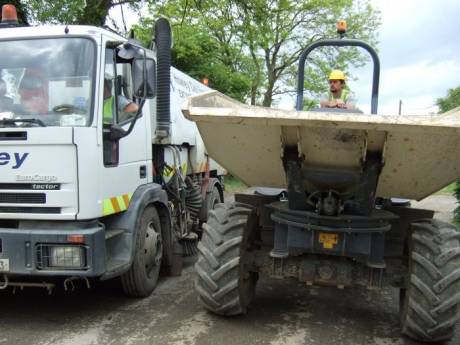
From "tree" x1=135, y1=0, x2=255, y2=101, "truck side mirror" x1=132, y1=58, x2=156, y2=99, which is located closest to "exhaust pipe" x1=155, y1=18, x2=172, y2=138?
"truck side mirror" x1=132, y1=58, x2=156, y2=99

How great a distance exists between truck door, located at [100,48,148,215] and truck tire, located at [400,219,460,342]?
2651 mm

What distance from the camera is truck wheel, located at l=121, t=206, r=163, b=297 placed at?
198 inches

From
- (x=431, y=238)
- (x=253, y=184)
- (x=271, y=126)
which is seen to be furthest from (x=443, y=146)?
(x=253, y=184)

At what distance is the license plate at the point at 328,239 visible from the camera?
420cm

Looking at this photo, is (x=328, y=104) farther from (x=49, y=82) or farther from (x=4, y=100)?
(x=4, y=100)

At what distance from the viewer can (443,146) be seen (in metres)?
3.65

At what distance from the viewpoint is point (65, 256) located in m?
4.09

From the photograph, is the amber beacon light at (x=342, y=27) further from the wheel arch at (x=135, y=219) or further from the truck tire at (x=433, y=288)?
the wheel arch at (x=135, y=219)

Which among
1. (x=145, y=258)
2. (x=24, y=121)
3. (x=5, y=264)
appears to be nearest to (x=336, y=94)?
(x=145, y=258)

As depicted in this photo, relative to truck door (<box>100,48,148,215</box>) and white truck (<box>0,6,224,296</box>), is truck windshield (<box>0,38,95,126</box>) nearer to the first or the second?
white truck (<box>0,6,224,296</box>)

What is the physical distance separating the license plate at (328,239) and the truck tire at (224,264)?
0.69 meters

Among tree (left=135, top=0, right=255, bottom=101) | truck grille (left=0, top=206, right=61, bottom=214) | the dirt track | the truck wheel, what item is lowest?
the dirt track

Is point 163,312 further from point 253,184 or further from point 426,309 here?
point 426,309

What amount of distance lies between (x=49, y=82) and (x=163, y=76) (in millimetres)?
1750
